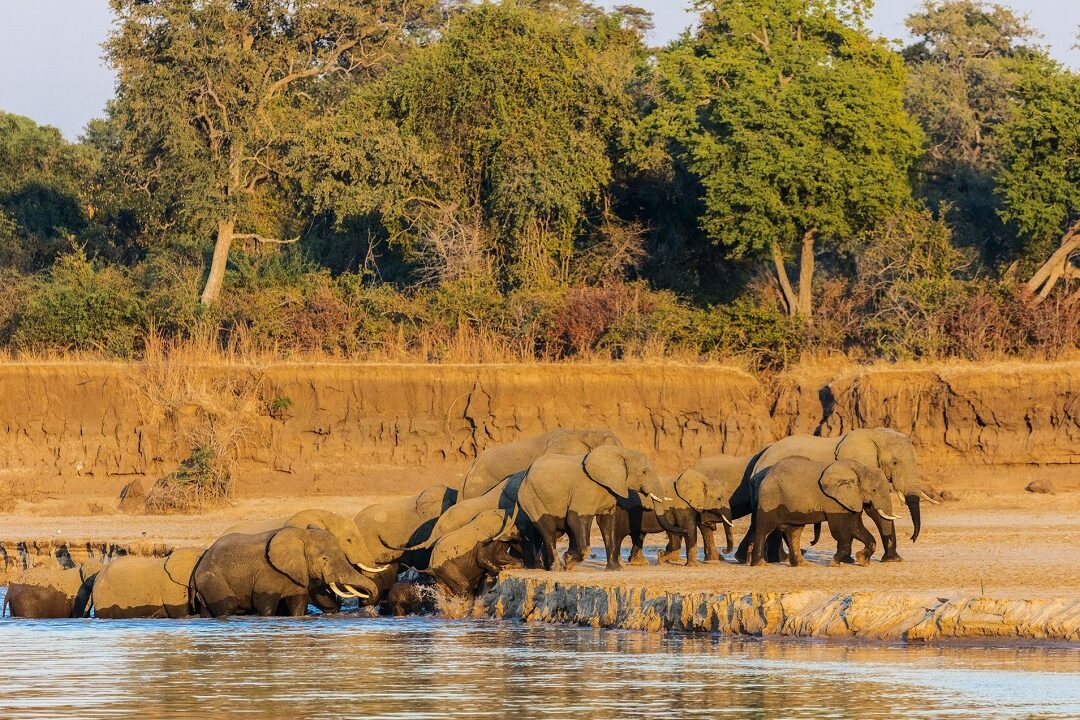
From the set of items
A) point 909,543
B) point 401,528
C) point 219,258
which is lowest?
point 909,543

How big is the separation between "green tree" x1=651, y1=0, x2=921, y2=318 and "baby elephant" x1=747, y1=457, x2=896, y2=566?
1464 centimetres

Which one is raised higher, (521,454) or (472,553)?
(521,454)

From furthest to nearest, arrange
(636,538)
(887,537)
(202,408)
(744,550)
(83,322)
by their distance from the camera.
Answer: (83,322) → (202,408) → (636,538) → (744,550) → (887,537)

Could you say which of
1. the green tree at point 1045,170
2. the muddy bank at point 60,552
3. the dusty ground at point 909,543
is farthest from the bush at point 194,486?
the green tree at point 1045,170

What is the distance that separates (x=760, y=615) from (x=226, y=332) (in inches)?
846

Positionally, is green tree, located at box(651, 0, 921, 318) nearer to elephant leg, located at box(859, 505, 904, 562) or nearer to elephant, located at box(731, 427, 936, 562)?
elephant, located at box(731, 427, 936, 562)

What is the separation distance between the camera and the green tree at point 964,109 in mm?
39625

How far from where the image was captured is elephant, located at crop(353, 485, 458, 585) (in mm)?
21219

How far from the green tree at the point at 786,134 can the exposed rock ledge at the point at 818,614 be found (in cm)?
1784

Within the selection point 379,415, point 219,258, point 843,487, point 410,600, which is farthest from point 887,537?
point 219,258

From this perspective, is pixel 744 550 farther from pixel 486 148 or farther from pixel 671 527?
pixel 486 148

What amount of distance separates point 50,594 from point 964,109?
1145 inches

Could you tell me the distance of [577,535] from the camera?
67.4ft

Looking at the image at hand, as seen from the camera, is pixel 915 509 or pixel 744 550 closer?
pixel 744 550
